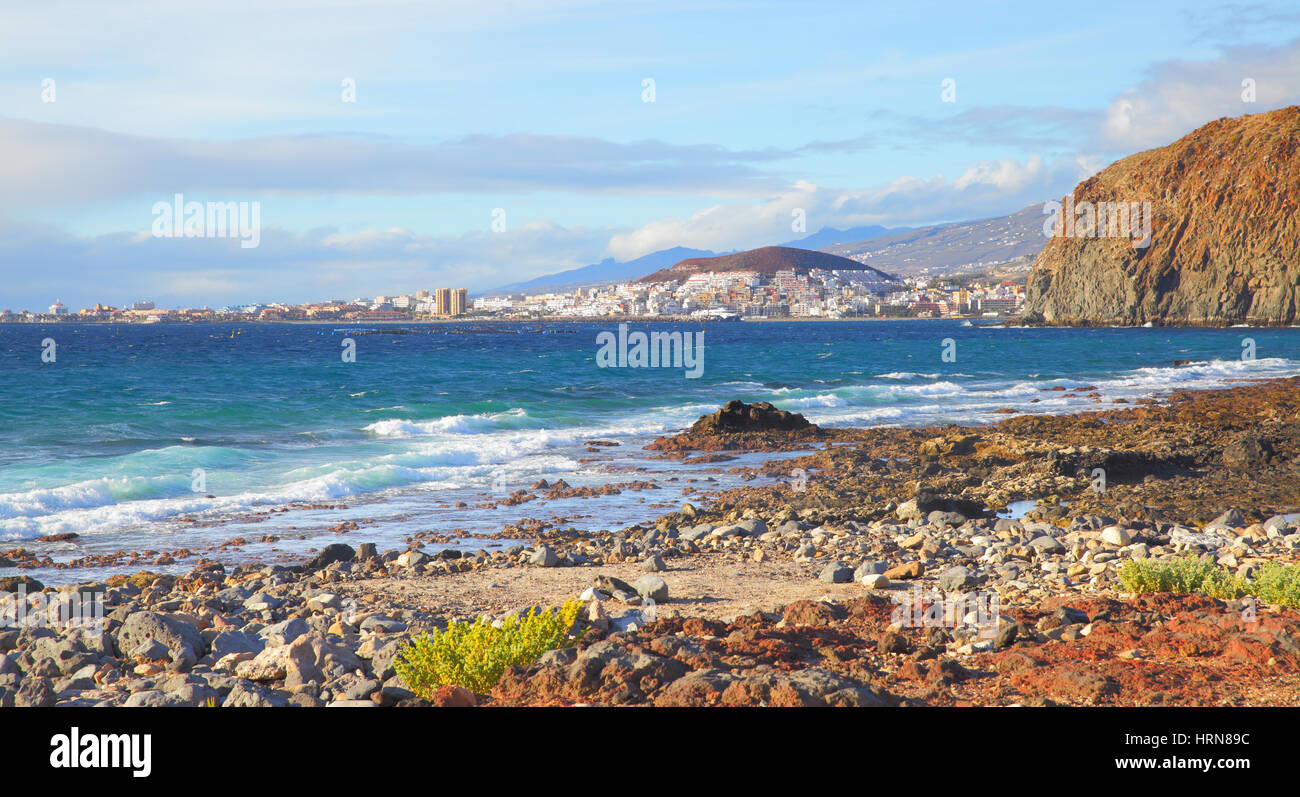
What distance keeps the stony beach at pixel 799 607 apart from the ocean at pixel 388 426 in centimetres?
199

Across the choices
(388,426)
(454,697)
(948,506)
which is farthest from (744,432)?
(454,697)

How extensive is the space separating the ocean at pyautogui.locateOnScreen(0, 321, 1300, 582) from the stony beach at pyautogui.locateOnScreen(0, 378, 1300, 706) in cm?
199

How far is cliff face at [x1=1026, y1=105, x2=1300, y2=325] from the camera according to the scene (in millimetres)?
119312

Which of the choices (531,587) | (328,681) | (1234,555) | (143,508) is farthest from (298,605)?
(1234,555)

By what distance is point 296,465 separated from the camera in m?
21.6

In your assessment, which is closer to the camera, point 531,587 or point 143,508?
point 531,587

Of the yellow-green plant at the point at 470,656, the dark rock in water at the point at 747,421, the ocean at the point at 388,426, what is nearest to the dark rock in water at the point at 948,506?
the ocean at the point at 388,426

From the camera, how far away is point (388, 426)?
29.1m

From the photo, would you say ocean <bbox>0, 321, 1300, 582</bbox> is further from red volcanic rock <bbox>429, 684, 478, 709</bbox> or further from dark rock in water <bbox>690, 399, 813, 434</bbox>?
red volcanic rock <bbox>429, 684, 478, 709</bbox>

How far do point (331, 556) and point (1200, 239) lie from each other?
463 ft

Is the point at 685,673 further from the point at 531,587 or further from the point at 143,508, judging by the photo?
the point at 143,508

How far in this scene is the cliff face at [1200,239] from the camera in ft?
391

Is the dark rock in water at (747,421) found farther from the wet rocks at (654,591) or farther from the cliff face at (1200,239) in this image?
the cliff face at (1200,239)

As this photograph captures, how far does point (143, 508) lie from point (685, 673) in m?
13.8
